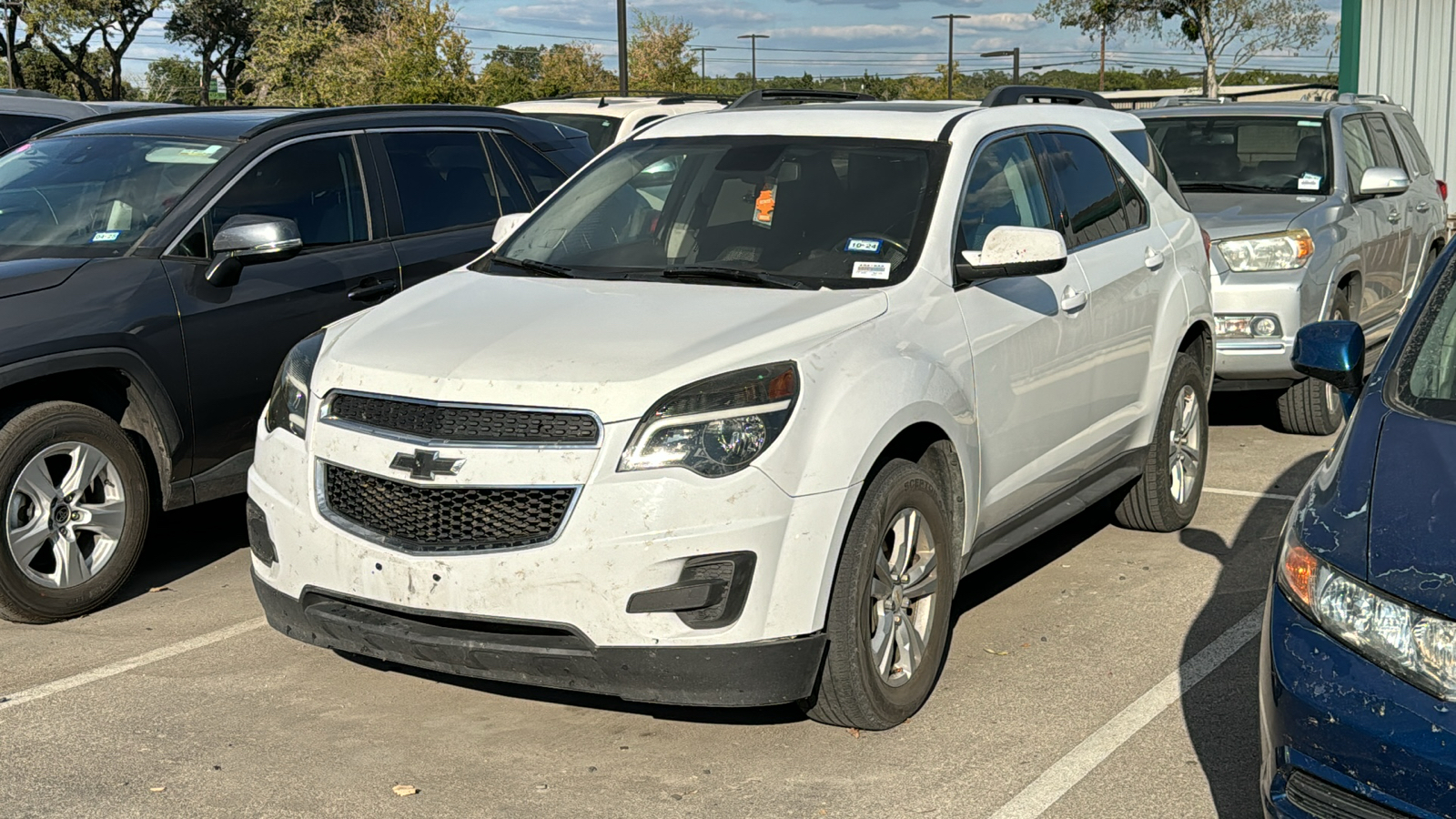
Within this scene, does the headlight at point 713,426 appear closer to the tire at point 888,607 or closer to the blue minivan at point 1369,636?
the tire at point 888,607

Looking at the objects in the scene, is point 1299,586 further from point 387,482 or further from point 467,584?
point 387,482

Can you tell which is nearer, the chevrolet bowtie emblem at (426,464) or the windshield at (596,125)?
the chevrolet bowtie emblem at (426,464)

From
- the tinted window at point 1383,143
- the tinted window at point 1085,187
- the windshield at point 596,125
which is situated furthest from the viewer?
the windshield at point 596,125

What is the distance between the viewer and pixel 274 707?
15.6ft

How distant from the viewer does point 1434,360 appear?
3.87 m

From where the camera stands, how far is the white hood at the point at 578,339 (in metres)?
4.05

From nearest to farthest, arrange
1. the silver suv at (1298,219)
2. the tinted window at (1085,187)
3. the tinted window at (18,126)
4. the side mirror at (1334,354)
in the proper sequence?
the side mirror at (1334,354)
the tinted window at (1085,187)
the silver suv at (1298,219)
the tinted window at (18,126)

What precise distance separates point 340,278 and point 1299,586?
4.54 metres

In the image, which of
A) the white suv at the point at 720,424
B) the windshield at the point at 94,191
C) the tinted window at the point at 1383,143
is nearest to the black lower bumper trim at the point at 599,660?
the white suv at the point at 720,424

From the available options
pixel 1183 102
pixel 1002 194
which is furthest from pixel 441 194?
pixel 1183 102

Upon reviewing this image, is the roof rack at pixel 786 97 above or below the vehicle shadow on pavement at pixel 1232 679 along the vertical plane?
above

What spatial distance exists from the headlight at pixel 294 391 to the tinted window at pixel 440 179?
2.42 meters

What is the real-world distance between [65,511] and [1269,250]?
636 cm

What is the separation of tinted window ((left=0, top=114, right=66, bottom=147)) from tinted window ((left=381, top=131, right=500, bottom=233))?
12.6 ft
